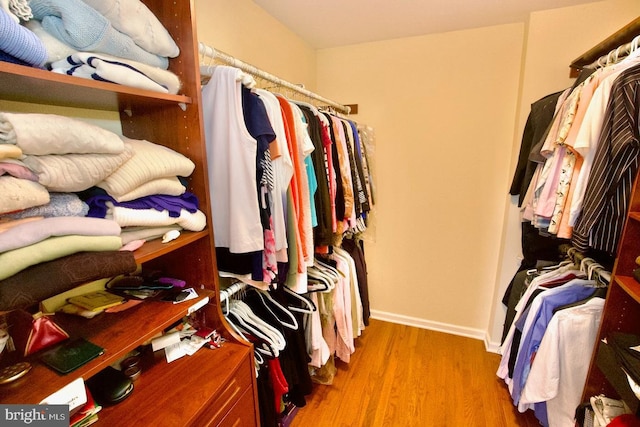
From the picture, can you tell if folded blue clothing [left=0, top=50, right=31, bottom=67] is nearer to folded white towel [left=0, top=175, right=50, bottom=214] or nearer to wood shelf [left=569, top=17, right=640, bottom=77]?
folded white towel [left=0, top=175, right=50, bottom=214]

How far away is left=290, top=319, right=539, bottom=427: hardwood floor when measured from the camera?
64.6 inches

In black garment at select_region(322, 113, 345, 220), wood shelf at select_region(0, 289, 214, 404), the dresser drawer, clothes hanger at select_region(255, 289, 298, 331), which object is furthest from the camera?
black garment at select_region(322, 113, 345, 220)

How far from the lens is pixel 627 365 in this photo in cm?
89

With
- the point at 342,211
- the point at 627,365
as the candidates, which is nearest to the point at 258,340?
the point at 342,211

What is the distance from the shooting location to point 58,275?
1.76ft

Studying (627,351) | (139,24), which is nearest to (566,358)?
(627,351)

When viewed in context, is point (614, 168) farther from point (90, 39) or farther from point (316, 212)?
point (90, 39)

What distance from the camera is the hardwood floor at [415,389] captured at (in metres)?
1.64

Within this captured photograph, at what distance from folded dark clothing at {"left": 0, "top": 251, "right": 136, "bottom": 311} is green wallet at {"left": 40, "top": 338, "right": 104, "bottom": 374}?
210mm

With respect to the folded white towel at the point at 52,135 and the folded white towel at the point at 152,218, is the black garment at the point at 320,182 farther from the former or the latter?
the folded white towel at the point at 52,135

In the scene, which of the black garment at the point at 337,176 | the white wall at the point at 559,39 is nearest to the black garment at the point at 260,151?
the black garment at the point at 337,176

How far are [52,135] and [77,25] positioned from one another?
27 centimetres

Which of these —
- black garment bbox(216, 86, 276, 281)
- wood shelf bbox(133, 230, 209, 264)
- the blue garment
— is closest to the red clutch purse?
wood shelf bbox(133, 230, 209, 264)

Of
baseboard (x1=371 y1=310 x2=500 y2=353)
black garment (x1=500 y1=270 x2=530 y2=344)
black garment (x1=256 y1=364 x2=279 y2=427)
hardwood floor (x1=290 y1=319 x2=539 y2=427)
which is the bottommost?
hardwood floor (x1=290 y1=319 x2=539 y2=427)
